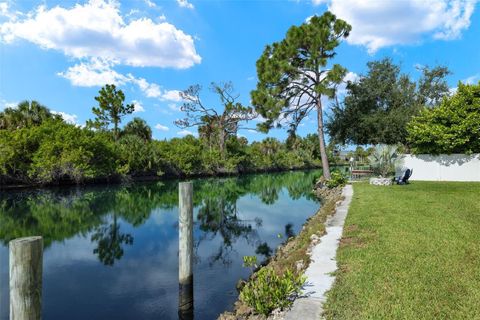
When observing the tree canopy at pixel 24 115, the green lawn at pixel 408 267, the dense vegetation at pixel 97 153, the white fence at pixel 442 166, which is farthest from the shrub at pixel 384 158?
the tree canopy at pixel 24 115

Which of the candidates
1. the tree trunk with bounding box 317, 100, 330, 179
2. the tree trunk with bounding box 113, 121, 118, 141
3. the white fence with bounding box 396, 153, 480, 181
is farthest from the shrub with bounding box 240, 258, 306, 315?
the tree trunk with bounding box 113, 121, 118, 141

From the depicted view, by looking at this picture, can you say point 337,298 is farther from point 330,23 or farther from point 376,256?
point 330,23

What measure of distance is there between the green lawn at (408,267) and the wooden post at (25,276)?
2946 mm

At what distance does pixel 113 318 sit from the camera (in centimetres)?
550

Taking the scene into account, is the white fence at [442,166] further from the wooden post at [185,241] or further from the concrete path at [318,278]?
the wooden post at [185,241]

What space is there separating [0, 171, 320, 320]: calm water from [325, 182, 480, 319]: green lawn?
96.2 inches

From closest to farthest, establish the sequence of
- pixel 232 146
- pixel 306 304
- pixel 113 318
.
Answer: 1. pixel 306 304
2. pixel 113 318
3. pixel 232 146

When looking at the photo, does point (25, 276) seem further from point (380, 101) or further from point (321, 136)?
point (380, 101)

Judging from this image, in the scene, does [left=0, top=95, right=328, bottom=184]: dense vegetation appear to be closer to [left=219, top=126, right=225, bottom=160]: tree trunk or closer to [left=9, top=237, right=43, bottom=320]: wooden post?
[left=219, top=126, right=225, bottom=160]: tree trunk

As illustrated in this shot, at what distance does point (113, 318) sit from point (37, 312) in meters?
2.71

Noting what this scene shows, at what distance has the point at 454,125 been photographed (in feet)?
65.9

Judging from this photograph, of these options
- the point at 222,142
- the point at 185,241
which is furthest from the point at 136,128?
the point at 185,241

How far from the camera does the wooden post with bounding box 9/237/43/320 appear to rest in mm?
2904

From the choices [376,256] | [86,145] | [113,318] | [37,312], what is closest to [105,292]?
[113,318]
